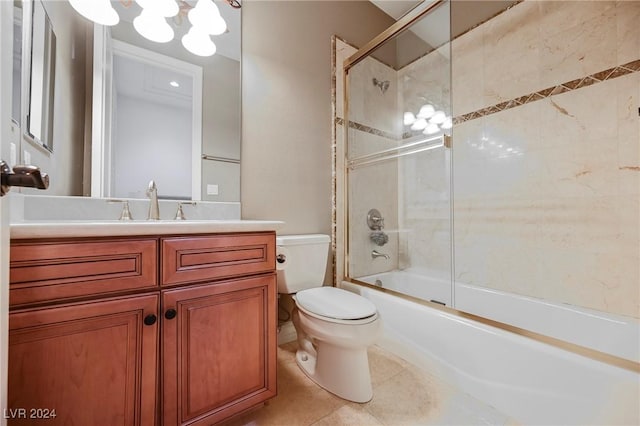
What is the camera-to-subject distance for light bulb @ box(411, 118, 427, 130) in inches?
77.4

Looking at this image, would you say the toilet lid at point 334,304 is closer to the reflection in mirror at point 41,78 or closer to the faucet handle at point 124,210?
the faucet handle at point 124,210

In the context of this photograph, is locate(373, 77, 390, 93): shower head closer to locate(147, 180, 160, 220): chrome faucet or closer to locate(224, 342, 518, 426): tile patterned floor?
locate(147, 180, 160, 220): chrome faucet

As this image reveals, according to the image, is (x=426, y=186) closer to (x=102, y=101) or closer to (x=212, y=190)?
(x=212, y=190)

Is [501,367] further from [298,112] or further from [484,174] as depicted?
[298,112]

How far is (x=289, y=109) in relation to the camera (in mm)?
1774

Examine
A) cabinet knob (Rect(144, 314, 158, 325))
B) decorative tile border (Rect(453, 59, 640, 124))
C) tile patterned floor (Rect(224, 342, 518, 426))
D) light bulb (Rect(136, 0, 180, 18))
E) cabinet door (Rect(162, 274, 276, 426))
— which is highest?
light bulb (Rect(136, 0, 180, 18))

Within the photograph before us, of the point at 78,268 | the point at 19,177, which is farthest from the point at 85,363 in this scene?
the point at 19,177

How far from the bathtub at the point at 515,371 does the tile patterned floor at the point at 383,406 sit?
0.24 ft

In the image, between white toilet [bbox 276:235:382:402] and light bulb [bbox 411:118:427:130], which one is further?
light bulb [bbox 411:118:427:130]

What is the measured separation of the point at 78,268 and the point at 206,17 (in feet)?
4.46

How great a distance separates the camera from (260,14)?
1653 millimetres

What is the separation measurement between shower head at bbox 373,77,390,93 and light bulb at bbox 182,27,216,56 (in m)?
1.19

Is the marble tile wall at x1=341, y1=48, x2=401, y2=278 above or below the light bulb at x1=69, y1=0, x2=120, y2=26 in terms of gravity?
below

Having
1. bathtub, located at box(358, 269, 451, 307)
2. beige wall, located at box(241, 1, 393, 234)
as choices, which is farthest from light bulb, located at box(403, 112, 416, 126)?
bathtub, located at box(358, 269, 451, 307)
